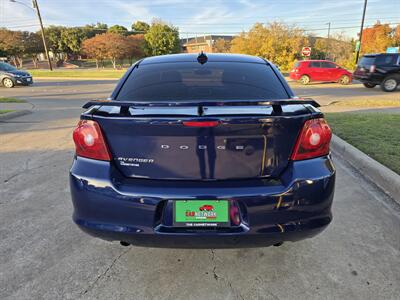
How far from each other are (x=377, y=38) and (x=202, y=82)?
42.2 meters

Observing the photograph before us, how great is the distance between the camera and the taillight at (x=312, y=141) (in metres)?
1.87

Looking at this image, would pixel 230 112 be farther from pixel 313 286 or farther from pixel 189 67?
pixel 313 286

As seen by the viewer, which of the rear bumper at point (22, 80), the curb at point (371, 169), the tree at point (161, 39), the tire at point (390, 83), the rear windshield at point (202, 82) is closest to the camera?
the rear windshield at point (202, 82)

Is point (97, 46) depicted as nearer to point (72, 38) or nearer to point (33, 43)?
point (72, 38)

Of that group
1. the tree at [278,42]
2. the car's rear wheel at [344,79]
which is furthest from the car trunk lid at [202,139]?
the tree at [278,42]

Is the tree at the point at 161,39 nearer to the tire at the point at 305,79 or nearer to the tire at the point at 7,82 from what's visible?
the tire at the point at 7,82

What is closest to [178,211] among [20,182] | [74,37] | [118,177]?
[118,177]

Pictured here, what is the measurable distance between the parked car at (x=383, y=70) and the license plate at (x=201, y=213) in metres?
15.8

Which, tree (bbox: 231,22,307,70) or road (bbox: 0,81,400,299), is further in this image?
tree (bbox: 231,22,307,70)

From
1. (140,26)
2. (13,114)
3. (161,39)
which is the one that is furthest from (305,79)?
(140,26)

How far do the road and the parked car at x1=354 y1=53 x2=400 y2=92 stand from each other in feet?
45.1

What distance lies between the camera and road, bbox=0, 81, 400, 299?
202 cm

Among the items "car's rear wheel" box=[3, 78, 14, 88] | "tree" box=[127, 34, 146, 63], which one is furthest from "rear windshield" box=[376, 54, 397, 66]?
"tree" box=[127, 34, 146, 63]

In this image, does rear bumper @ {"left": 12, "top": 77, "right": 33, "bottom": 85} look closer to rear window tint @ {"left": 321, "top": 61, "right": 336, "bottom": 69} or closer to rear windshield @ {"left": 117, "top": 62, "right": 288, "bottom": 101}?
rear windshield @ {"left": 117, "top": 62, "right": 288, "bottom": 101}
